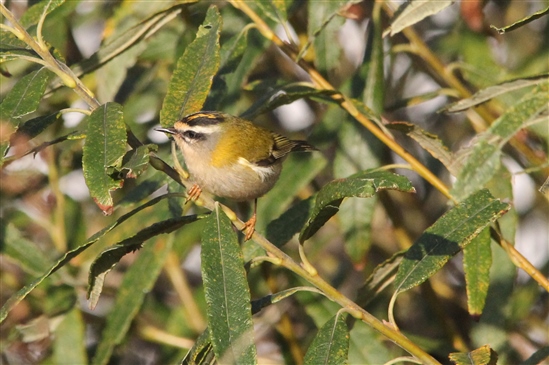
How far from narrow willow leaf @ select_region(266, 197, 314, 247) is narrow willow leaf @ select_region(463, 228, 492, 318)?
22.1 inches

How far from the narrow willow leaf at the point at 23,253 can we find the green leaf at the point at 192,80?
1304 millimetres

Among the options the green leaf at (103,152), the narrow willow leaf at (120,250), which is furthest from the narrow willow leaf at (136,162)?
the narrow willow leaf at (120,250)

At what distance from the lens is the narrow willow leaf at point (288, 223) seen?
257 cm

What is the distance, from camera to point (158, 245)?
309 cm

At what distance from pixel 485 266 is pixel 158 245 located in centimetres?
136

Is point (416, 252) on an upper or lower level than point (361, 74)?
lower

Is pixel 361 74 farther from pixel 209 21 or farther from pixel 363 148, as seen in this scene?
pixel 209 21

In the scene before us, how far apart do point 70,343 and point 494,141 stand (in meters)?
1.96

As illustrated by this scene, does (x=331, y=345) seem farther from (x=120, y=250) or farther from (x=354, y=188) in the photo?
(x=120, y=250)

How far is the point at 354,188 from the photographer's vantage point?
181cm

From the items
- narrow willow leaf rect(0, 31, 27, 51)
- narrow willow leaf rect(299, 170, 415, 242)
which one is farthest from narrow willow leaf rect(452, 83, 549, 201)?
narrow willow leaf rect(0, 31, 27, 51)

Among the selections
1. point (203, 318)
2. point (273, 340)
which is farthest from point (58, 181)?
point (273, 340)

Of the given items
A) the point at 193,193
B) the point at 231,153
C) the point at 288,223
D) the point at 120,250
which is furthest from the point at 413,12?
the point at 120,250

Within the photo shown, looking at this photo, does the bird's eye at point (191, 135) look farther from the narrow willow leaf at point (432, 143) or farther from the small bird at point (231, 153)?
the narrow willow leaf at point (432, 143)
